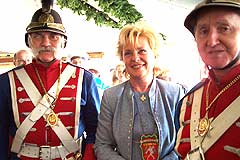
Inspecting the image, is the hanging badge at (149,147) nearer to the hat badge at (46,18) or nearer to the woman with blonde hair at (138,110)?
the woman with blonde hair at (138,110)

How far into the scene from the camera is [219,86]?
4.70ft

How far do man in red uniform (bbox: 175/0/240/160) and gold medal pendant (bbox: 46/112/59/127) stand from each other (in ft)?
3.03

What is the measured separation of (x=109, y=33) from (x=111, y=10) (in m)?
3.92

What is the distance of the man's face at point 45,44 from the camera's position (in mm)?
2152

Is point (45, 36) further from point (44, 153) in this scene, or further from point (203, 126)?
point (203, 126)

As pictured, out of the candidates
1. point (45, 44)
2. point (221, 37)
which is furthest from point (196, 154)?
point (45, 44)

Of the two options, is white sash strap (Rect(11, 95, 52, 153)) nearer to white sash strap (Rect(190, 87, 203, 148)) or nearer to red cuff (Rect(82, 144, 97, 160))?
red cuff (Rect(82, 144, 97, 160))

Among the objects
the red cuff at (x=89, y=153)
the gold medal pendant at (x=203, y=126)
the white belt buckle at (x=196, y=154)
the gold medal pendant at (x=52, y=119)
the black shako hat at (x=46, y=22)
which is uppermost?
the black shako hat at (x=46, y=22)

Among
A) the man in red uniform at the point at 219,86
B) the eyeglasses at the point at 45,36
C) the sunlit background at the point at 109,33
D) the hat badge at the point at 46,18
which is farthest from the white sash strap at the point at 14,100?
the sunlit background at the point at 109,33

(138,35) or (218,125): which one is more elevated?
(138,35)

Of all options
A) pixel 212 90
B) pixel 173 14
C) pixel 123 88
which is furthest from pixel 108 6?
pixel 212 90

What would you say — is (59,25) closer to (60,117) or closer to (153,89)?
(60,117)

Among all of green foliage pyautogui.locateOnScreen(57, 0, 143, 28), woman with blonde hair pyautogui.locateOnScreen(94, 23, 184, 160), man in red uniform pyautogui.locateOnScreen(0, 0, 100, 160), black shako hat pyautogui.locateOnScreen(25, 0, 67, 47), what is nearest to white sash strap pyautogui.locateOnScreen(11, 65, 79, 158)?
man in red uniform pyautogui.locateOnScreen(0, 0, 100, 160)

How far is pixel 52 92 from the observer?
7.11 ft
